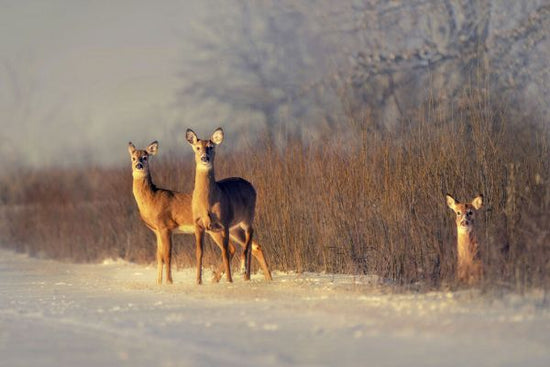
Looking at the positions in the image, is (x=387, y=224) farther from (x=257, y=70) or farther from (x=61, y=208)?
(x=257, y=70)

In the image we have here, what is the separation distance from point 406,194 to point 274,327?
4.87 meters

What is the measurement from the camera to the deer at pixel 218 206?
41.1ft

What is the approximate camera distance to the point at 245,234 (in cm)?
1338

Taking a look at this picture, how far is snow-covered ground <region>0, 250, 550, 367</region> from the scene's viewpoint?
6.70m

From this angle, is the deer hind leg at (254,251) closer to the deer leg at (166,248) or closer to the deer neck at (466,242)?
the deer leg at (166,248)

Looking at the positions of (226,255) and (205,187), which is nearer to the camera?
(226,255)

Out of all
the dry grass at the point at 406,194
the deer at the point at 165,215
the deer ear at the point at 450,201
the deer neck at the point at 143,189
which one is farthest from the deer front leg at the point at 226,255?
the deer ear at the point at 450,201

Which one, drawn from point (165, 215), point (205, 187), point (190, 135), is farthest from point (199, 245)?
point (190, 135)

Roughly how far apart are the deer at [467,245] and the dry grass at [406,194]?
166 millimetres

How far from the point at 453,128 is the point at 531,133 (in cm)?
90

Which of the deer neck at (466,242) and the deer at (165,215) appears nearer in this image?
the deer neck at (466,242)

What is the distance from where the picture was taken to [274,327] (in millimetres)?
7922

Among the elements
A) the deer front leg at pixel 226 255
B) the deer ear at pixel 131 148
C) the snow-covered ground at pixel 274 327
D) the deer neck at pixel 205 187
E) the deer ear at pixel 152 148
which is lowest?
the snow-covered ground at pixel 274 327

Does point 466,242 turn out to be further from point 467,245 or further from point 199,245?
point 199,245
